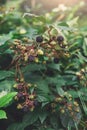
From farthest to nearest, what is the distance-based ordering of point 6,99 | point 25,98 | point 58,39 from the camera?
point 58,39
point 25,98
point 6,99

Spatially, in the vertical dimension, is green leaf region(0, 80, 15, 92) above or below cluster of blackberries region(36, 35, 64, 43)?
below

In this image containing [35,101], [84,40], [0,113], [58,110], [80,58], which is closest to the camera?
[0,113]

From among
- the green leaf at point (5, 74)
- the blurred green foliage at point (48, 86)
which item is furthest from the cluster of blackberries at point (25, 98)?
the green leaf at point (5, 74)

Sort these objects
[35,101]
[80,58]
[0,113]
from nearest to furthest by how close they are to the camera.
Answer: [0,113] < [35,101] < [80,58]

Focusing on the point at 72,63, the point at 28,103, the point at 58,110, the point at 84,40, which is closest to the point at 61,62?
the point at 72,63

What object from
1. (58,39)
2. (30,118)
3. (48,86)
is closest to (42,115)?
(30,118)

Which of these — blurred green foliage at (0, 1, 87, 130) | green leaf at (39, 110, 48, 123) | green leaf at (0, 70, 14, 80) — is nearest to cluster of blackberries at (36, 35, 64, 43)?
blurred green foliage at (0, 1, 87, 130)

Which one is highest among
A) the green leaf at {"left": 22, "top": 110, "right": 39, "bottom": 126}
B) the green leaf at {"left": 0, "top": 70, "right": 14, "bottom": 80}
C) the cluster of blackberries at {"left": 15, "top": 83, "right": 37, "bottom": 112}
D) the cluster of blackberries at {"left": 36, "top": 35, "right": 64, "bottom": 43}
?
the cluster of blackberries at {"left": 36, "top": 35, "right": 64, "bottom": 43}

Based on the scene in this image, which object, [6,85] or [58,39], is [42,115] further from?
[58,39]

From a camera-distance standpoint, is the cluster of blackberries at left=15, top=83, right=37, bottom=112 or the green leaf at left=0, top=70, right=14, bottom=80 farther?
the green leaf at left=0, top=70, right=14, bottom=80

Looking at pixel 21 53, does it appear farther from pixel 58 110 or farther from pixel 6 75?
pixel 58 110

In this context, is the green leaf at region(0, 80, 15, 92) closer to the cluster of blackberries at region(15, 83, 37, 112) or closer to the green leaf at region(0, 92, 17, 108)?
the cluster of blackberries at region(15, 83, 37, 112)
